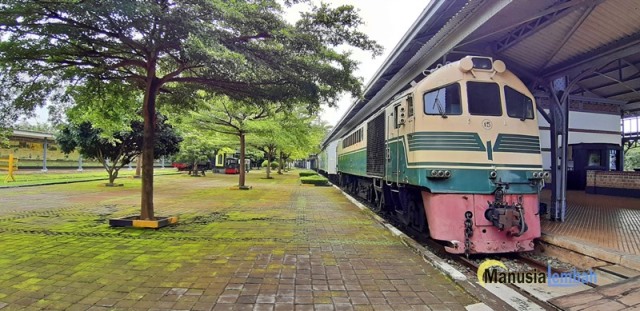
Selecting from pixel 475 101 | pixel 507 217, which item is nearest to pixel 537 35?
pixel 475 101

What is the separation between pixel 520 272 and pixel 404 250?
1.68 m

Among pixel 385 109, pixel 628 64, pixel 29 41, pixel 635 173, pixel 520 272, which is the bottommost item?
pixel 520 272

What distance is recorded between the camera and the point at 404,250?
239 inches

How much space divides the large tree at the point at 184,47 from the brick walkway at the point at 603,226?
4.87 meters

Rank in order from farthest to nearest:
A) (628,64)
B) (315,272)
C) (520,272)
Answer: (628,64)
(520,272)
(315,272)

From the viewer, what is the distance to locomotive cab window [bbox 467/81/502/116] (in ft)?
20.0

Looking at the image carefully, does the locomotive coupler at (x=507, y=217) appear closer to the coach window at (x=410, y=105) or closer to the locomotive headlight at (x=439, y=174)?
the locomotive headlight at (x=439, y=174)

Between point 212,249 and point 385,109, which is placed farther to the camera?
point 385,109

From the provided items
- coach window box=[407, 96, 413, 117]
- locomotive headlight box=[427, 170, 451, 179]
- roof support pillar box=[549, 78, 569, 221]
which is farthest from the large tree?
roof support pillar box=[549, 78, 569, 221]

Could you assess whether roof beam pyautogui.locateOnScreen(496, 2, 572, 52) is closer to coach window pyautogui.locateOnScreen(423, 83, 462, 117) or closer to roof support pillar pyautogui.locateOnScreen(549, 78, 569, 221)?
roof support pillar pyautogui.locateOnScreen(549, 78, 569, 221)

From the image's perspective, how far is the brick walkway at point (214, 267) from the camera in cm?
375

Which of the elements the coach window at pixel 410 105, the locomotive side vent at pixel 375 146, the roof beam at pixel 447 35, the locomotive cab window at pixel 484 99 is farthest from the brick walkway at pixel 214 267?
the roof beam at pixel 447 35

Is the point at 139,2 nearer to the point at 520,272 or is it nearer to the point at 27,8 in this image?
the point at 27,8

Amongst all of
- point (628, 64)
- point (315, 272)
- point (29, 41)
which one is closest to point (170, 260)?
point (315, 272)
